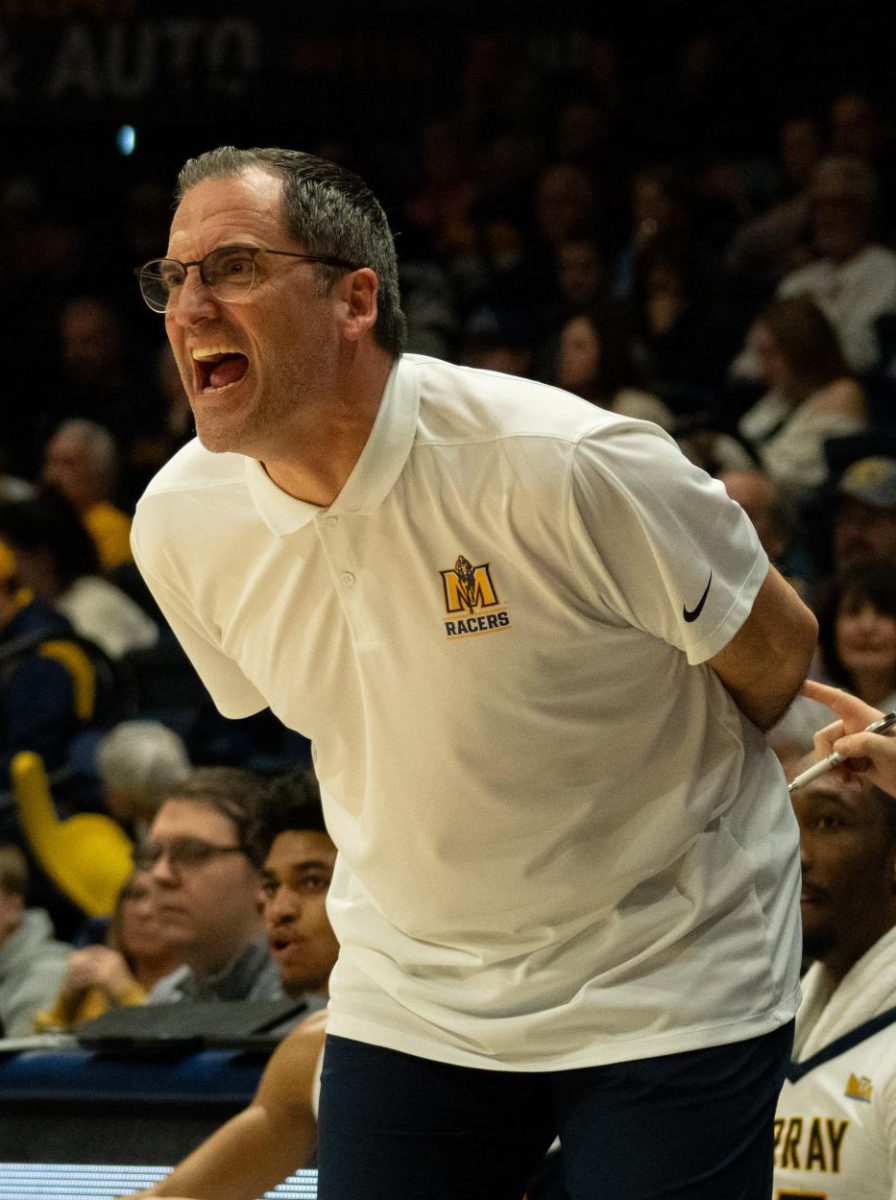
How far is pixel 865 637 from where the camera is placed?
427 cm

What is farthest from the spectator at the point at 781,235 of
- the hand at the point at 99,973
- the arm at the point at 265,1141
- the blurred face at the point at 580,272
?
the arm at the point at 265,1141

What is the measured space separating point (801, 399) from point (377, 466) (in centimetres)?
407

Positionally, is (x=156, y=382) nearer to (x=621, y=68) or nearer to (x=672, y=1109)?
(x=621, y=68)

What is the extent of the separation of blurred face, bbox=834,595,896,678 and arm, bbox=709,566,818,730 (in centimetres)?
243

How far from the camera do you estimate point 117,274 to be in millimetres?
8930

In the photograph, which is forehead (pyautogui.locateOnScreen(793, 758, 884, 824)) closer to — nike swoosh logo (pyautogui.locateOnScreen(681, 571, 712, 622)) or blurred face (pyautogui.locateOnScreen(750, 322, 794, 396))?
nike swoosh logo (pyautogui.locateOnScreen(681, 571, 712, 622))

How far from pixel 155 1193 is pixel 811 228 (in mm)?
5088

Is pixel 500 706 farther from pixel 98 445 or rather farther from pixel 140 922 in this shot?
pixel 98 445

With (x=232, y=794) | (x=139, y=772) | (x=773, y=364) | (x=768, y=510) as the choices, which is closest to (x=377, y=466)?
(x=232, y=794)

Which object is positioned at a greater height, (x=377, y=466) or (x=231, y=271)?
(x=231, y=271)

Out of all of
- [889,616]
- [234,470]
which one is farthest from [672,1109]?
[889,616]

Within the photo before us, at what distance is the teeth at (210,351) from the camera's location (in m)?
1.81

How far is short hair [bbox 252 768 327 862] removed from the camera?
135 inches

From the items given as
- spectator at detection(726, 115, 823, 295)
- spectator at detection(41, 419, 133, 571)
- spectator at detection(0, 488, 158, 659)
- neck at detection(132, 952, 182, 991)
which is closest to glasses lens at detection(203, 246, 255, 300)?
neck at detection(132, 952, 182, 991)
